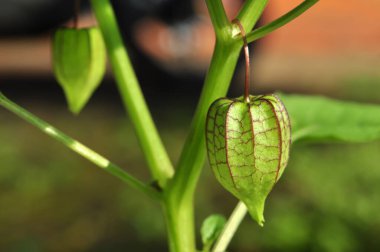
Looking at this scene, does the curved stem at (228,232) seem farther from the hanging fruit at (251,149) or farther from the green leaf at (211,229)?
the hanging fruit at (251,149)

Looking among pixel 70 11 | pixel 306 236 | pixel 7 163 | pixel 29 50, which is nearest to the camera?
pixel 306 236

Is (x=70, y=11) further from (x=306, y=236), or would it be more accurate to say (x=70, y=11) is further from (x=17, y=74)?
(x=306, y=236)

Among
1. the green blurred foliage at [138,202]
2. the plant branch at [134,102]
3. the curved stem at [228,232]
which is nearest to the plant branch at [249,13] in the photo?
the plant branch at [134,102]

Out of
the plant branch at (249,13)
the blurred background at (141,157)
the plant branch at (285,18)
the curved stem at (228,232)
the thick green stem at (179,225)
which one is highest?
the plant branch at (285,18)

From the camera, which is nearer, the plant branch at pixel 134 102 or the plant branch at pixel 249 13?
the plant branch at pixel 249 13

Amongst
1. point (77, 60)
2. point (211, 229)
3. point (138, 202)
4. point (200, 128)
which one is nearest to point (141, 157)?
point (138, 202)

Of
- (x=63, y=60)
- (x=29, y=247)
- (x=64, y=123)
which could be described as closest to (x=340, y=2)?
(x=64, y=123)
